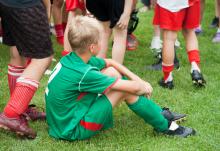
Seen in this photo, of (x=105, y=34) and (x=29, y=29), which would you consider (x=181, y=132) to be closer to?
(x=29, y=29)

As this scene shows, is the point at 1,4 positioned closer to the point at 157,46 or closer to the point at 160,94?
the point at 160,94

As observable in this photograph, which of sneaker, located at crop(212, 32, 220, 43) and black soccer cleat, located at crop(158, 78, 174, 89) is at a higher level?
black soccer cleat, located at crop(158, 78, 174, 89)

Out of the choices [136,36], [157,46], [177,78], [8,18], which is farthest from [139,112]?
[136,36]

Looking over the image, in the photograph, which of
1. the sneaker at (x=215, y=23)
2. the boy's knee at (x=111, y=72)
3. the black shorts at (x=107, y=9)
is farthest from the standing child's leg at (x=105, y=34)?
the sneaker at (x=215, y=23)

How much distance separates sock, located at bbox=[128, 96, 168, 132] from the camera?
342cm

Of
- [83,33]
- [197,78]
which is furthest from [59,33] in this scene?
[83,33]

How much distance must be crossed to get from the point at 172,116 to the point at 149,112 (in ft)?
1.23

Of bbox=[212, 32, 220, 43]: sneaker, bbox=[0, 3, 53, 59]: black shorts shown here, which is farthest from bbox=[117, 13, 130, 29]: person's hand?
bbox=[212, 32, 220, 43]: sneaker

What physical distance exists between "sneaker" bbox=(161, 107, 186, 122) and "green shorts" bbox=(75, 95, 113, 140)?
53 centimetres

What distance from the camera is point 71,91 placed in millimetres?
3340

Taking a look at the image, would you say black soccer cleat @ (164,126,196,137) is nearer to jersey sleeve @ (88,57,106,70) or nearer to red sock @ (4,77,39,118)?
jersey sleeve @ (88,57,106,70)

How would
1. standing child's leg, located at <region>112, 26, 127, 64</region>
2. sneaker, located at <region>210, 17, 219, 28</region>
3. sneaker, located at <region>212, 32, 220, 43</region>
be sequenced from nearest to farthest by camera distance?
standing child's leg, located at <region>112, 26, 127, 64</region>, sneaker, located at <region>212, 32, 220, 43</region>, sneaker, located at <region>210, 17, 219, 28</region>

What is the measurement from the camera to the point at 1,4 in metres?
3.31

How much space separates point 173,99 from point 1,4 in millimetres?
1867
